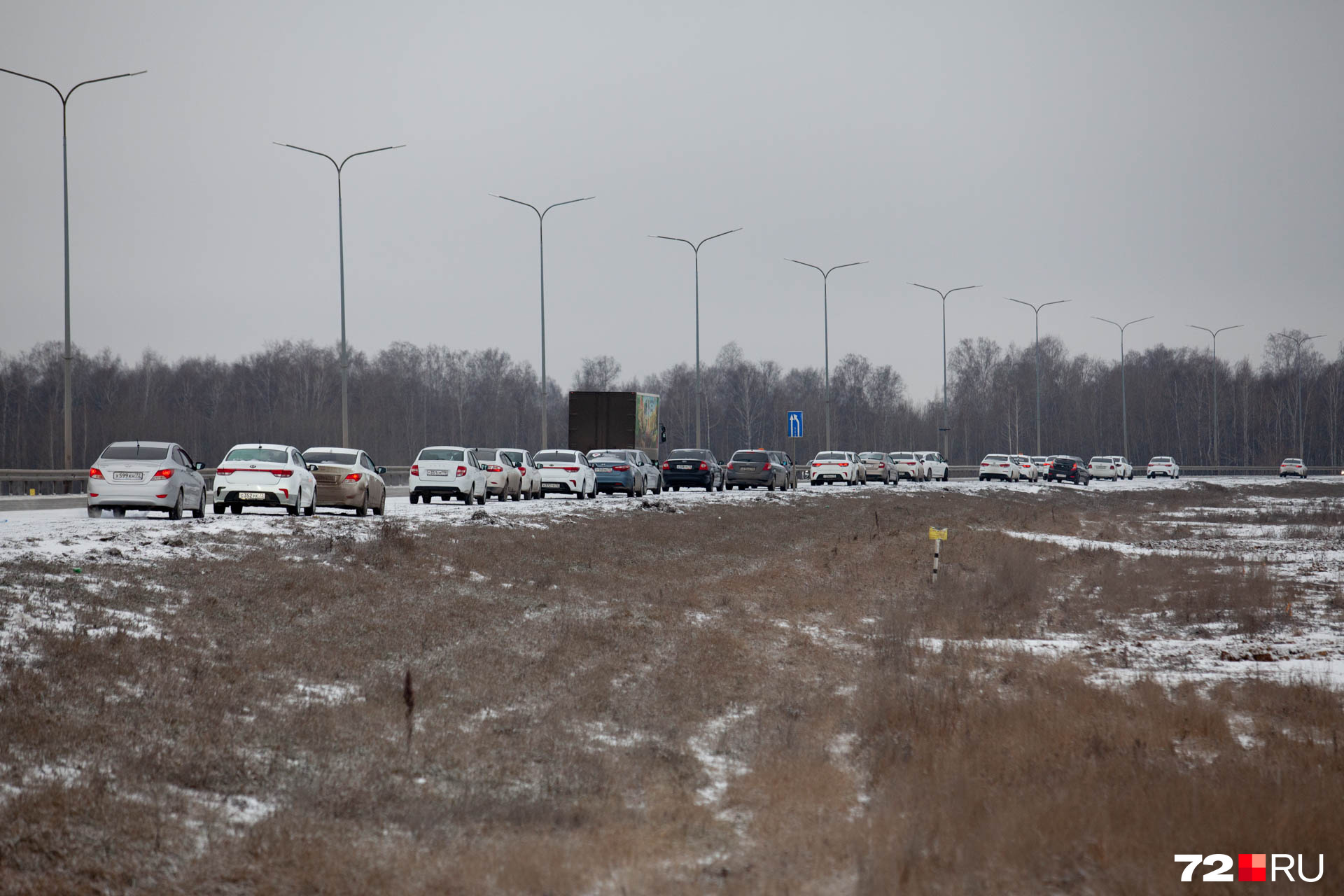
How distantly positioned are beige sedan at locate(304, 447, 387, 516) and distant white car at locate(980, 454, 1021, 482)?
5995 centimetres

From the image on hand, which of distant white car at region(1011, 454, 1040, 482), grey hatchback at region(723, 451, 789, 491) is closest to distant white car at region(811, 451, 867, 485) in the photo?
grey hatchback at region(723, 451, 789, 491)

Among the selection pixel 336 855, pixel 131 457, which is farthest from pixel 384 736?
pixel 131 457

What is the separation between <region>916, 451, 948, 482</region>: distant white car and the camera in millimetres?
83688

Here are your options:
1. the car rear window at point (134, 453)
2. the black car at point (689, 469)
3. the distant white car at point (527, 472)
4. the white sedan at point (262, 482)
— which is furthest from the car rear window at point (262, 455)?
the black car at point (689, 469)

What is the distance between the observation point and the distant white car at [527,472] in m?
44.2

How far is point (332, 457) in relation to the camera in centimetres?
3238

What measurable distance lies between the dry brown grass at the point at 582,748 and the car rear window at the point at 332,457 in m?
11.7

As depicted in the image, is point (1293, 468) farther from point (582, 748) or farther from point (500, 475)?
point (582, 748)

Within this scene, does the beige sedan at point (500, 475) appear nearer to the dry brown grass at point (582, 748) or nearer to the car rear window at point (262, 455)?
the car rear window at point (262, 455)

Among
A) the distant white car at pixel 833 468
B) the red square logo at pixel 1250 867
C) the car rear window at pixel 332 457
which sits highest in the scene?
Answer: the car rear window at pixel 332 457

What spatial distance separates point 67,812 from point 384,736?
3.11 metres

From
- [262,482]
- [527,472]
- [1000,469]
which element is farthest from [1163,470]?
[262,482]

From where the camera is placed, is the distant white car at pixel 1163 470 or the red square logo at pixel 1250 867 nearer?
the red square logo at pixel 1250 867

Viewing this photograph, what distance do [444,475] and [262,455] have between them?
9.62 meters
